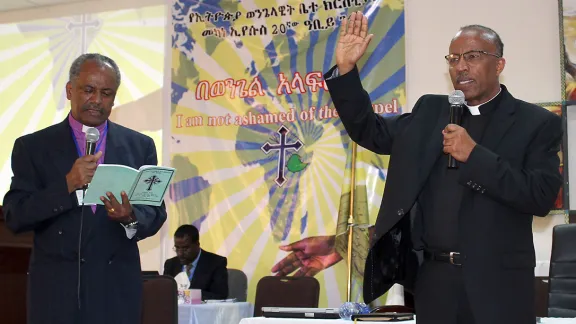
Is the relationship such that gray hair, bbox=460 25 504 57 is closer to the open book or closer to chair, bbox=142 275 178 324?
the open book

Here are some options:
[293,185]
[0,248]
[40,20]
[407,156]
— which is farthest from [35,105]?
[407,156]

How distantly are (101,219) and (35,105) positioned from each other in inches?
248

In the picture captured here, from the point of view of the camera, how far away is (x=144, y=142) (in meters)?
2.94

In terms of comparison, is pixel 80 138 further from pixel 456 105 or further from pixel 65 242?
pixel 456 105

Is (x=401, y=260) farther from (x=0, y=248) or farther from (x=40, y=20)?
(x=40, y=20)

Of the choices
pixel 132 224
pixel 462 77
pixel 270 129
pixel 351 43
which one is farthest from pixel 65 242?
pixel 270 129

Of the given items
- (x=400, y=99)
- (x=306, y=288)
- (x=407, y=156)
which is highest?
(x=400, y=99)

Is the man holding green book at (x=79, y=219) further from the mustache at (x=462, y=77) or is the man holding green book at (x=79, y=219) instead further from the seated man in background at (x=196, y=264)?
the seated man in background at (x=196, y=264)

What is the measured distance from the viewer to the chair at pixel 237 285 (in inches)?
288

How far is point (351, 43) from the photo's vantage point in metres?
2.56

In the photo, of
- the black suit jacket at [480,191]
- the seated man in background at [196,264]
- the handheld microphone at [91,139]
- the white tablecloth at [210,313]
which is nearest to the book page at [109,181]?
the handheld microphone at [91,139]

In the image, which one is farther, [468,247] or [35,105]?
[35,105]

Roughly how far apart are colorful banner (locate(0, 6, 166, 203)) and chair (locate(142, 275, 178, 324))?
10.4 ft

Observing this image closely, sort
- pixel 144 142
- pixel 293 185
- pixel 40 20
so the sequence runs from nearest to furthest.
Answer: pixel 144 142, pixel 293 185, pixel 40 20
